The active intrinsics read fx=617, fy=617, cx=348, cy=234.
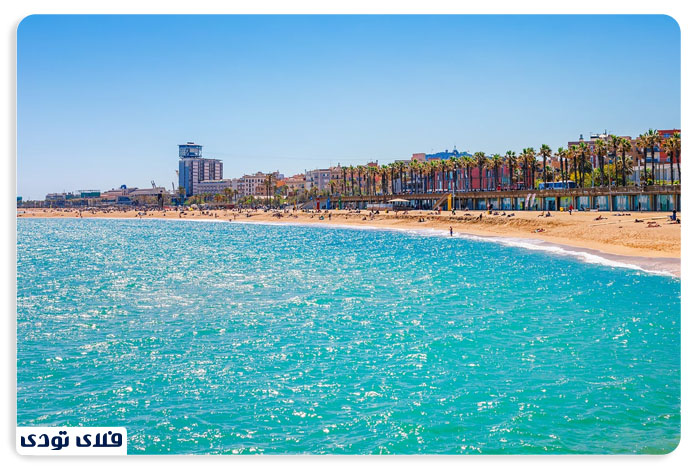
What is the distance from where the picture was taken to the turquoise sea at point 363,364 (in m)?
13.4

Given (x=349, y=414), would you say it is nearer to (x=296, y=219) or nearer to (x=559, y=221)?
(x=559, y=221)

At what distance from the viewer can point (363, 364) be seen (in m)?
18.6

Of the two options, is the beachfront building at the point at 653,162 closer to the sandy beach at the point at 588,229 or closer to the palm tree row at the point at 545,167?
the palm tree row at the point at 545,167

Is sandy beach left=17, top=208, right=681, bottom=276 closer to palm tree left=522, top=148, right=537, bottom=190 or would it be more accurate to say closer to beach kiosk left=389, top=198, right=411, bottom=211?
beach kiosk left=389, top=198, right=411, bottom=211

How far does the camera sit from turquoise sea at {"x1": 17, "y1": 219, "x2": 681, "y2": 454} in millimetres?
13383

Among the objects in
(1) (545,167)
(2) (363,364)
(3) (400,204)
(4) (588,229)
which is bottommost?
(2) (363,364)

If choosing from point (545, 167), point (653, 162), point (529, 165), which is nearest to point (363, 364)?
point (653, 162)

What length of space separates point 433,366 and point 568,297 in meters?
14.1

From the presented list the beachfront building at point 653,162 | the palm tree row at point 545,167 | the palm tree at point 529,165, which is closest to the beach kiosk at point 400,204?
the palm tree row at point 545,167

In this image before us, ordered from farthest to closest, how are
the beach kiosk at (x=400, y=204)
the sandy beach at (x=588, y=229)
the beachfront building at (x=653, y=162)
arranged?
the beach kiosk at (x=400, y=204) → the beachfront building at (x=653, y=162) → the sandy beach at (x=588, y=229)

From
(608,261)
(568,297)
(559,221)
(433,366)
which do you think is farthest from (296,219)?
(433,366)

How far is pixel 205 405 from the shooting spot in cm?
1524

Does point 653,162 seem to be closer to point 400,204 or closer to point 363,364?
point 400,204

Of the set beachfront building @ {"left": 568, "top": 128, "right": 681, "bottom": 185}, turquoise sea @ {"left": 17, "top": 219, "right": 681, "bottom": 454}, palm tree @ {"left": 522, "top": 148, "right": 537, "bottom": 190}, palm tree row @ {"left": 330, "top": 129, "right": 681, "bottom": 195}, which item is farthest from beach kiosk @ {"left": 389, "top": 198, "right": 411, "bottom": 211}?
turquoise sea @ {"left": 17, "top": 219, "right": 681, "bottom": 454}
